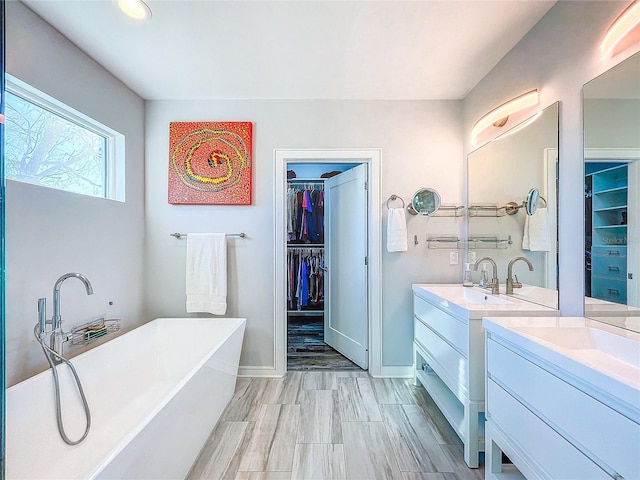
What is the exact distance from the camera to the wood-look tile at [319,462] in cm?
159

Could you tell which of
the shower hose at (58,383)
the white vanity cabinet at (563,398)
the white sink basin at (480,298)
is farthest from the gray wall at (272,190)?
the white vanity cabinet at (563,398)

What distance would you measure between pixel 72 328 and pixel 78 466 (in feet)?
2.73

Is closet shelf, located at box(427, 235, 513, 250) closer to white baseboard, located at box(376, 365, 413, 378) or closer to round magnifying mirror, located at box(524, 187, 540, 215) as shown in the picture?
round magnifying mirror, located at box(524, 187, 540, 215)

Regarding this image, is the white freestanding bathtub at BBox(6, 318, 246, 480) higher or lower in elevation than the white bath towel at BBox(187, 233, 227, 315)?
lower

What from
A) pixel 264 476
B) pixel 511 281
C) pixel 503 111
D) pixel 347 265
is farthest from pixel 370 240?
pixel 264 476

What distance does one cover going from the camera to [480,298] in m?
2.12

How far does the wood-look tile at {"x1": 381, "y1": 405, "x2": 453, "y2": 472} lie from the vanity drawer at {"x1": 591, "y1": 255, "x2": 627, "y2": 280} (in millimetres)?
1302

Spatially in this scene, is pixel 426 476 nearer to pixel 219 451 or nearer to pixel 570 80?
pixel 219 451

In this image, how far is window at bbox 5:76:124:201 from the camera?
167 centimetres

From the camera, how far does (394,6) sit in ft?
5.35

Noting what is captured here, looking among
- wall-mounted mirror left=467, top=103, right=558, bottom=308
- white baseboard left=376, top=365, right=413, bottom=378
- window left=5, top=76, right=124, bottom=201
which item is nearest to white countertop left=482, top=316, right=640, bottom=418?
wall-mounted mirror left=467, top=103, right=558, bottom=308

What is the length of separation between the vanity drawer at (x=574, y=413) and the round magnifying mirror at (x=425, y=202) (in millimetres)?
1484

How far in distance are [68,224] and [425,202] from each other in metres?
2.70

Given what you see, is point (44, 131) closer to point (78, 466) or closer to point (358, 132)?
point (78, 466)
